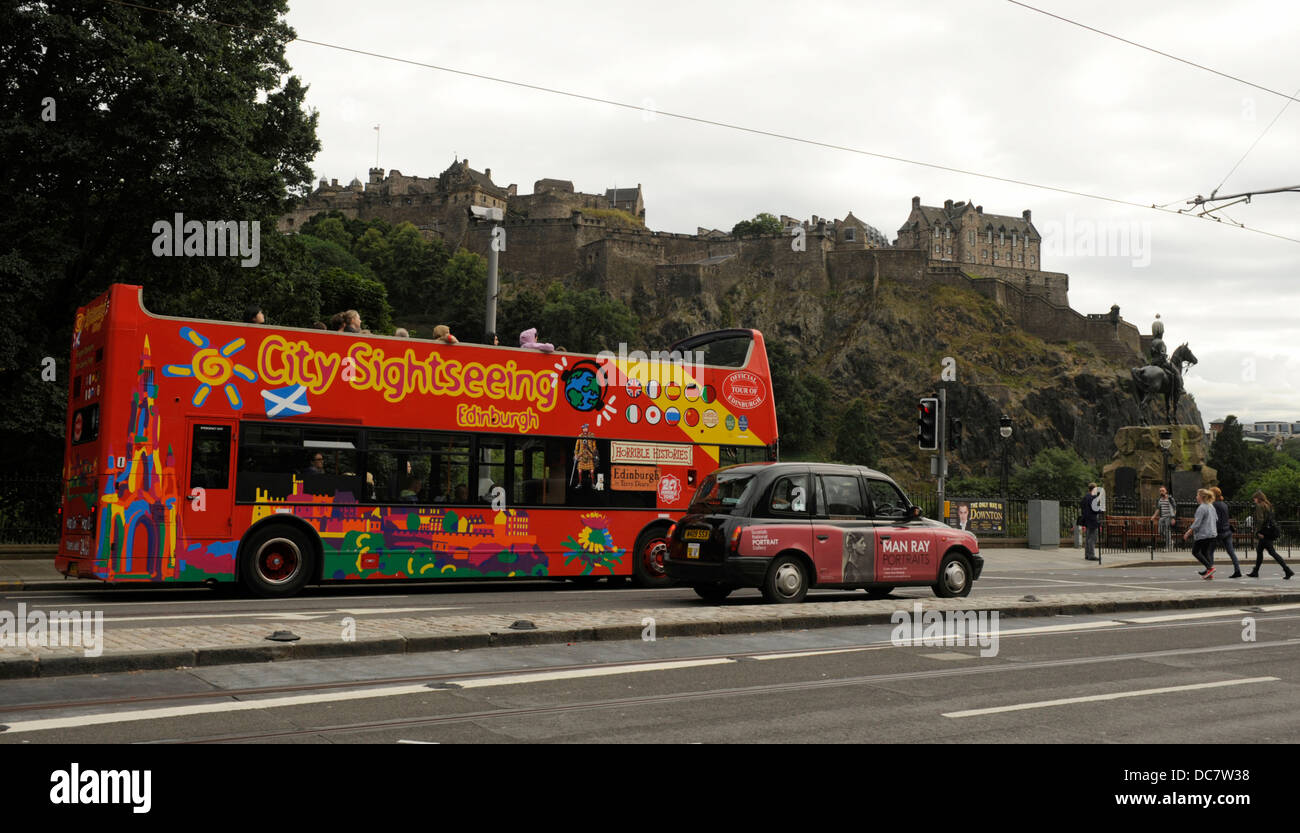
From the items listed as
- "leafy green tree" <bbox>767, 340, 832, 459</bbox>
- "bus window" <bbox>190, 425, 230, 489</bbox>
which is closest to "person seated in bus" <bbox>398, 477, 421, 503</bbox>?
"bus window" <bbox>190, 425, 230, 489</bbox>

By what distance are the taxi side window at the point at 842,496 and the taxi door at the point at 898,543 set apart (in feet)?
0.69

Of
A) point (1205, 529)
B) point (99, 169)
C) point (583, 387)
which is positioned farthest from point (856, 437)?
point (583, 387)

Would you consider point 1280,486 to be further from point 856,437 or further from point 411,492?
point 411,492

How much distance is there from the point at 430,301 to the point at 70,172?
9627 cm

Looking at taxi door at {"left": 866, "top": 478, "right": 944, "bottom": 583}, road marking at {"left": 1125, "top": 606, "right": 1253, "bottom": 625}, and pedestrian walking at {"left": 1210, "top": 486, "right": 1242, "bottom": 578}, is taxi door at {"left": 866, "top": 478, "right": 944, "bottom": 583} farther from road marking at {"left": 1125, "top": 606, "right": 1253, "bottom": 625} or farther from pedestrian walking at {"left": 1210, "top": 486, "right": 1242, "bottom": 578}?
pedestrian walking at {"left": 1210, "top": 486, "right": 1242, "bottom": 578}

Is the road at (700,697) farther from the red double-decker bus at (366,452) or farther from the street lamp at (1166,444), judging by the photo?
the street lamp at (1166,444)

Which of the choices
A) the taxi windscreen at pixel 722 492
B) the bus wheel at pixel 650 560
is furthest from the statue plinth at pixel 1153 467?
the taxi windscreen at pixel 722 492

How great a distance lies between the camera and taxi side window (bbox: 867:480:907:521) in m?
14.6

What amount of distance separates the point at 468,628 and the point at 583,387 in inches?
300

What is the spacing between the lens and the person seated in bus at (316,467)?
49.5ft

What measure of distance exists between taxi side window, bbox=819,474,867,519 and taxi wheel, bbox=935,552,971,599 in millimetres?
1643

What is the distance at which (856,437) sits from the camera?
11425 cm

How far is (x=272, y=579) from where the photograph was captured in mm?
14703
